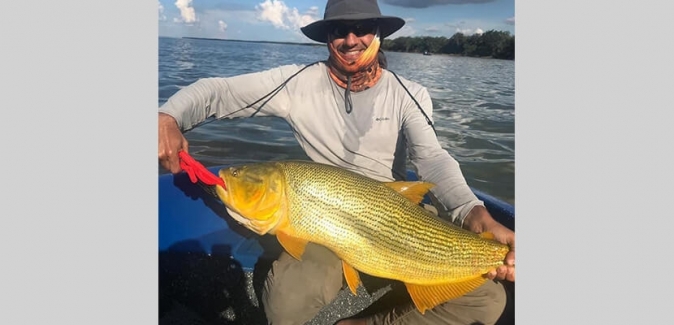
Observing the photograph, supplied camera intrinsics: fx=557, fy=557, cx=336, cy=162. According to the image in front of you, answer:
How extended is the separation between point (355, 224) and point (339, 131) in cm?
40

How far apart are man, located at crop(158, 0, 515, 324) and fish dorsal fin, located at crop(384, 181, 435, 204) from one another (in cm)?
13

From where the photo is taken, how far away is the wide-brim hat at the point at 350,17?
6.49ft

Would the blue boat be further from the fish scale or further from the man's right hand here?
the fish scale

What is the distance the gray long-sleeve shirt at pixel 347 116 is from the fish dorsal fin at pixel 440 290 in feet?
0.83

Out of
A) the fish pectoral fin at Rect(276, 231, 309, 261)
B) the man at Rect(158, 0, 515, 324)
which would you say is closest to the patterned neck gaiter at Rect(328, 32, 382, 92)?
the man at Rect(158, 0, 515, 324)

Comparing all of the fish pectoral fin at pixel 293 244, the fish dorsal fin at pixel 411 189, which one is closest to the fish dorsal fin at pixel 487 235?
the fish dorsal fin at pixel 411 189

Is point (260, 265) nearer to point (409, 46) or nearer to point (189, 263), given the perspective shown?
point (189, 263)

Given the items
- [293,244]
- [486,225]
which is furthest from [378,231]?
[486,225]

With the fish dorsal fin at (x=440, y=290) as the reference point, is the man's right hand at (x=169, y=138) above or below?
above

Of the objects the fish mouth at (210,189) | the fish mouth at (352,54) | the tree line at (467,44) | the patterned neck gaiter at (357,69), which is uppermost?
the tree line at (467,44)

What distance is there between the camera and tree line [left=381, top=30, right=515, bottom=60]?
2031 millimetres

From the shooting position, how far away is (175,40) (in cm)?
214

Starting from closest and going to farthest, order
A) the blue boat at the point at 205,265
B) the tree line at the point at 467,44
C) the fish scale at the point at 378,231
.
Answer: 1. the fish scale at the point at 378,231
2. the tree line at the point at 467,44
3. the blue boat at the point at 205,265

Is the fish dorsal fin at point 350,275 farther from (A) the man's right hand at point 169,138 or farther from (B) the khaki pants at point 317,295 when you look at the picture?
(A) the man's right hand at point 169,138
